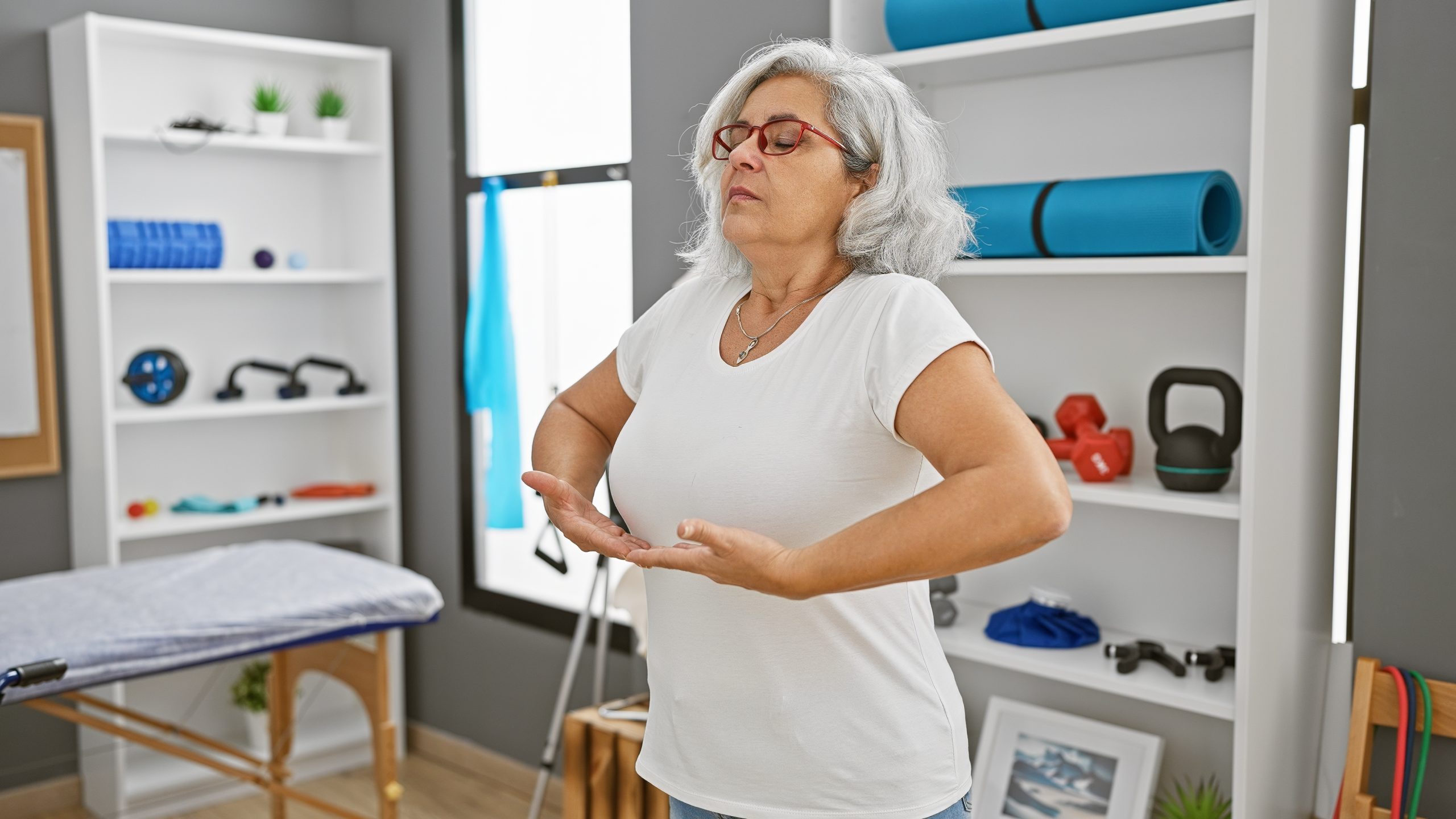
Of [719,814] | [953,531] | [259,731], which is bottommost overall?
[259,731]

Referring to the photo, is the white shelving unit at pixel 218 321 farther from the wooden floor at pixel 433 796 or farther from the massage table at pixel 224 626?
the massage table at pixel 224 626

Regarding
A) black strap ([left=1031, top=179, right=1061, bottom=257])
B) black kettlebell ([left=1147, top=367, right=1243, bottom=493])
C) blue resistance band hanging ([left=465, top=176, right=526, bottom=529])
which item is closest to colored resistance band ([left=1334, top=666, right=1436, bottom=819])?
black kettlebell ([left=1147, top=367, right=1243, bottom=493])

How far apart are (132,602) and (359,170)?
1828mm

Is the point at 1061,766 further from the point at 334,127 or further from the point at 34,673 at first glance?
the point at 334,127

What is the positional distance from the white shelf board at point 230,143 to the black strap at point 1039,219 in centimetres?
232

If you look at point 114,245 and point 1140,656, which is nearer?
point 1140,656

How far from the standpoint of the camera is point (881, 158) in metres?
1.29

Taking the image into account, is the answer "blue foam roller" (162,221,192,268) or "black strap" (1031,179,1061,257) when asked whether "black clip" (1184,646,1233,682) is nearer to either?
"black strap" (1031,179,1061,257)

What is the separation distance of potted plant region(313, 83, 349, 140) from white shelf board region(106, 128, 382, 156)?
2cm

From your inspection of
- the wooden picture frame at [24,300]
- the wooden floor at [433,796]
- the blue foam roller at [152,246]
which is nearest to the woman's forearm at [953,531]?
the wooden floor at [433,796]

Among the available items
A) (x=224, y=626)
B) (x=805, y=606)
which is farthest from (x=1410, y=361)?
(x=224, y=626)

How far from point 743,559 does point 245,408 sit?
293 centimetres

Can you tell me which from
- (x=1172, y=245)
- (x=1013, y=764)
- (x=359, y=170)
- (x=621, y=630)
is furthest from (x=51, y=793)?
(x=1172, y=245)

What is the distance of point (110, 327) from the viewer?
140 inches
